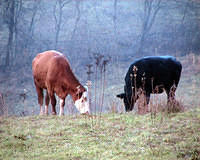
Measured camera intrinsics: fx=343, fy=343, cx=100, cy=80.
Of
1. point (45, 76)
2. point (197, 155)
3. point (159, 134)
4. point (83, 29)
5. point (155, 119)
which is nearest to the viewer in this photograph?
point (197, 155)

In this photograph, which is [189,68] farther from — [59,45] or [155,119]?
[155,119]

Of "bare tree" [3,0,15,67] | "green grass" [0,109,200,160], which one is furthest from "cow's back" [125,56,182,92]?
"bare tree" [3,0,15,67]

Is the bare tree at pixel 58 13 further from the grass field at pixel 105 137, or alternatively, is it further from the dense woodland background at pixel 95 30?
the grass field at pixel 105 137

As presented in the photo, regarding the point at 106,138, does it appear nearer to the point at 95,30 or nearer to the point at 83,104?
the point at 83,104

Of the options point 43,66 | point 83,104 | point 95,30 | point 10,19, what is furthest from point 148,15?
point 83,104

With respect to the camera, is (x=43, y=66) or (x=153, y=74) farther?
(x=43, y=66)

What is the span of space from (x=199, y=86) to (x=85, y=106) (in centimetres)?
911

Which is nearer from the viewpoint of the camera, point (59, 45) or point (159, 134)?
point (159, 134)

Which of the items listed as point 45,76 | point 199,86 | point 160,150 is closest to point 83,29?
point 199,86

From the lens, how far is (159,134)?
562 cm

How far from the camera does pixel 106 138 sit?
18.3 feet

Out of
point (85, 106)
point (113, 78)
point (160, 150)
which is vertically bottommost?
point (113, 78)

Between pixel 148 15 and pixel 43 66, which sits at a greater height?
pixel 148 15

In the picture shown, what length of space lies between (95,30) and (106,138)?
788 inches
